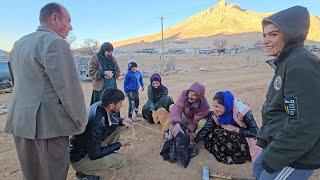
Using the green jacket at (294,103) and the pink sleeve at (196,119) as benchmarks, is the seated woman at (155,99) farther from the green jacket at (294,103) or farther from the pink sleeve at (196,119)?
the green jacket at (294,103)

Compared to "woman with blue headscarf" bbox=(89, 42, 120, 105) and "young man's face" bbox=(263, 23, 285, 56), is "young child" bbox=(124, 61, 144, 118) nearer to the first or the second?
"woman with blue headscarf" bbox=(89, 42, 120, 105)

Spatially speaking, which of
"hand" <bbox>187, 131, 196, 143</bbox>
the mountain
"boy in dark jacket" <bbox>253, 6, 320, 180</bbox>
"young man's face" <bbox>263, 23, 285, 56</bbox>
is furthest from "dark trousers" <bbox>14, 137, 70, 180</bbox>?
the mountain

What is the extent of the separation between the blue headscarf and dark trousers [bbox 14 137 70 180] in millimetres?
2179

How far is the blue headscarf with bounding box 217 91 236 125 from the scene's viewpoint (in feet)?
15.5

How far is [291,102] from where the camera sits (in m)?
2.03

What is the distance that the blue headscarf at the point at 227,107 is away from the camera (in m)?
4.72

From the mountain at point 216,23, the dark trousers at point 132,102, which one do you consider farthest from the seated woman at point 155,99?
the mountain at point 216,23

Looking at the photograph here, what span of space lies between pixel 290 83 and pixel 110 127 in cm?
270

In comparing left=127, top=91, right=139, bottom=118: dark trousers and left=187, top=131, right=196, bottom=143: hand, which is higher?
left=187, top=131, right=196, bottom=143: hand

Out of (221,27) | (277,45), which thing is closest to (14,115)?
(277,45)

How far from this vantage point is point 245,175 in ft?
15.1

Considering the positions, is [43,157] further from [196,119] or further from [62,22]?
[196,119]

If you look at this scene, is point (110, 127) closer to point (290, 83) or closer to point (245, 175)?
point (245, 175)

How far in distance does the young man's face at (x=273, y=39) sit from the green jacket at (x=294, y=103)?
0.13 ft
